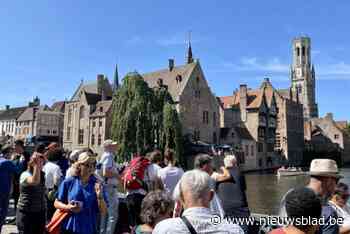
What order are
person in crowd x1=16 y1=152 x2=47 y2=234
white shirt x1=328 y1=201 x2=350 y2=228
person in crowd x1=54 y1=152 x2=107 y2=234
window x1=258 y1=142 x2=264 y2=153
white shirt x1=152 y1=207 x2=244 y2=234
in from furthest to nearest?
window x1=258 y1=142 x2=264 y2=153, person in crowd x1=16 y1=152 x2=47 y2=234, person in crowd x1=54 y1=152 x2=107 y2=234, white shirt x1=328 y1=201 x2=350 y2=228, white shirt x1=152 y1=207 x2=244 y2=234

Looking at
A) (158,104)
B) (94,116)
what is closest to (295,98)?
(94,116)

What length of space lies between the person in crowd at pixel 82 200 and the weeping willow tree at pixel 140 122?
2726 centimetres

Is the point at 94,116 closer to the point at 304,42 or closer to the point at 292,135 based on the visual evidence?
the point at 292,135

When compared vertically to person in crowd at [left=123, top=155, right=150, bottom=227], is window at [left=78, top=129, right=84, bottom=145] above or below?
above

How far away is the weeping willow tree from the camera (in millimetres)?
32031

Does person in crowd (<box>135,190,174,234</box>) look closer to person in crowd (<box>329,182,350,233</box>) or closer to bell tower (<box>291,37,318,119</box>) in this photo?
person in crowd (<box>329,182,350,233</box>)

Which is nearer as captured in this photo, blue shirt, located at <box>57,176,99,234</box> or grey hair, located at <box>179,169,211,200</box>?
grey hair, located at <box>179,169,211,200</box>

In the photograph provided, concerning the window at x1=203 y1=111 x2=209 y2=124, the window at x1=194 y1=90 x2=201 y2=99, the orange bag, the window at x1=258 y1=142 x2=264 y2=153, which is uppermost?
the window at x1=194 y1=90 x2=201 y2=99

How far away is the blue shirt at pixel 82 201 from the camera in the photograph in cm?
421

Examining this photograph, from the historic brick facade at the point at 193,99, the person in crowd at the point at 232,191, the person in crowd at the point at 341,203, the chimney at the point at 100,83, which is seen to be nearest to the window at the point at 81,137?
the chimney at the point at 100,83

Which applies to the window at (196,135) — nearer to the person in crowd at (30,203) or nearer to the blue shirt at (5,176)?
the blue shirt at (5,176)

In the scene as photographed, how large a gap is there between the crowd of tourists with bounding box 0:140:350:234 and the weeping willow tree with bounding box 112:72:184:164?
24.1 metres

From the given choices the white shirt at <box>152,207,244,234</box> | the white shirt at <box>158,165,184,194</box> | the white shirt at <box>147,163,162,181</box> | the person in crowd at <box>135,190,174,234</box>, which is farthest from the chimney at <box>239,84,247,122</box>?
the white shirt at <box>152,207,244,234</box>

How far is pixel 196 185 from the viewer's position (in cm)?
270
